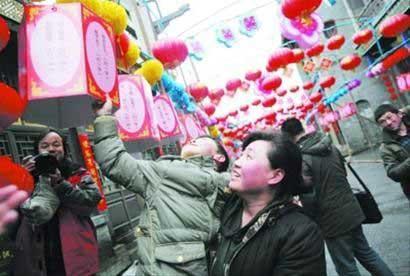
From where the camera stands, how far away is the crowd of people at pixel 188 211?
2191 mm

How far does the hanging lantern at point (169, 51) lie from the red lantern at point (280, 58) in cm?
505

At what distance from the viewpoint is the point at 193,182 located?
274cm

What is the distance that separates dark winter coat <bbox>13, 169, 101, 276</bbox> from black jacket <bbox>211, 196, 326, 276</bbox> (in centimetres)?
134

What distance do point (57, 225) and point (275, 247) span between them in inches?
77.0

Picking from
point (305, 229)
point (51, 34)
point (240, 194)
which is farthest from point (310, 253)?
point (51, 34)

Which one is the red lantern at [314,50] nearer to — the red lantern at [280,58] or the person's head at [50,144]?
the red lantern at [280,58]

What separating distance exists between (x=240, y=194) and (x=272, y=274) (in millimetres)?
563

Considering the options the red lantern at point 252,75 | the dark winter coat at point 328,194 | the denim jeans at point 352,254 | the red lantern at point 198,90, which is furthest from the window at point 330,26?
the denim jeans at point 352,254

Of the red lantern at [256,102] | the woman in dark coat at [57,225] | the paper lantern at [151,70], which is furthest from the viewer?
the red lantern at [256,102]

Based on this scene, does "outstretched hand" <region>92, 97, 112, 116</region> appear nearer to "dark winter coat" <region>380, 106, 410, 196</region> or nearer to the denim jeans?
the denim jeans

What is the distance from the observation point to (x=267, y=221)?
225 cm

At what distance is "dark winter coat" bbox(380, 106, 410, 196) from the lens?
4.27 meters

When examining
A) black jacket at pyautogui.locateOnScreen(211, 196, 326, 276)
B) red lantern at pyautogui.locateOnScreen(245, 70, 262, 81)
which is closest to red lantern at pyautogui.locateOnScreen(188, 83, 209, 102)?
red lantern at pyautogui.locateOnScreen(245, 70, 262, 81)

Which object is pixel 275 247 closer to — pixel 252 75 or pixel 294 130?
pixel 294 130
